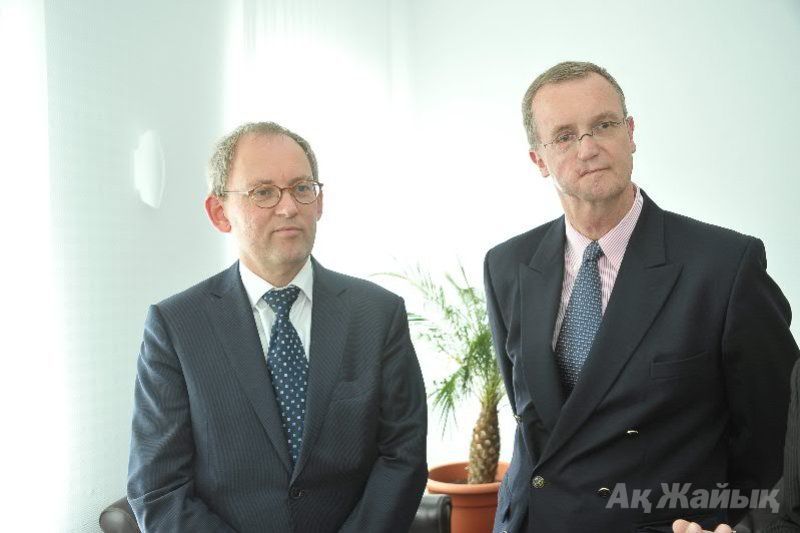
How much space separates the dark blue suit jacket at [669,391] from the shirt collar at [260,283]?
646 millimetres

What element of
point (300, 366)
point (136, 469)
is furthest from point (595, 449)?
point (136, 469)

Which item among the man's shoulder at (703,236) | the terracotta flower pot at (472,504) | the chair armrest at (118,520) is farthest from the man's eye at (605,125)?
the terracotta flower pot at (472,504)

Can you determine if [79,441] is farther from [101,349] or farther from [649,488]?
[649,488]

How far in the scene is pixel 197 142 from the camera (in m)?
3.37

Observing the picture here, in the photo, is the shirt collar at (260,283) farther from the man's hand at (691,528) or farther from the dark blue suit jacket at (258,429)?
the man's hand at (691,528)

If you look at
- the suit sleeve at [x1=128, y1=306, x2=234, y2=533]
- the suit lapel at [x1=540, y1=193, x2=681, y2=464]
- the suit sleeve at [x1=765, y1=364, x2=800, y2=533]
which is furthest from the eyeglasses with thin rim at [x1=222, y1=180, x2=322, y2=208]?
the suit sleeve at [x1=765, y1=364, x2=800, y2=533]

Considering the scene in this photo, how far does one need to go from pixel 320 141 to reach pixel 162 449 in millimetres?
2605

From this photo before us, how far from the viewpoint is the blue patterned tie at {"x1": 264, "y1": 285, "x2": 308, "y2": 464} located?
1.97 m

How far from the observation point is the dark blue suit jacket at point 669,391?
183 cm

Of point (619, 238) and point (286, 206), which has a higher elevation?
point (286, 206)

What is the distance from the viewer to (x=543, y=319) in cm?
205

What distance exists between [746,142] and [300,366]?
3086mm

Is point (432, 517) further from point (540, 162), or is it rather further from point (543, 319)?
point (540, 162)

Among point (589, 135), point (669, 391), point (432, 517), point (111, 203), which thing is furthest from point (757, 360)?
point (111, 203)
